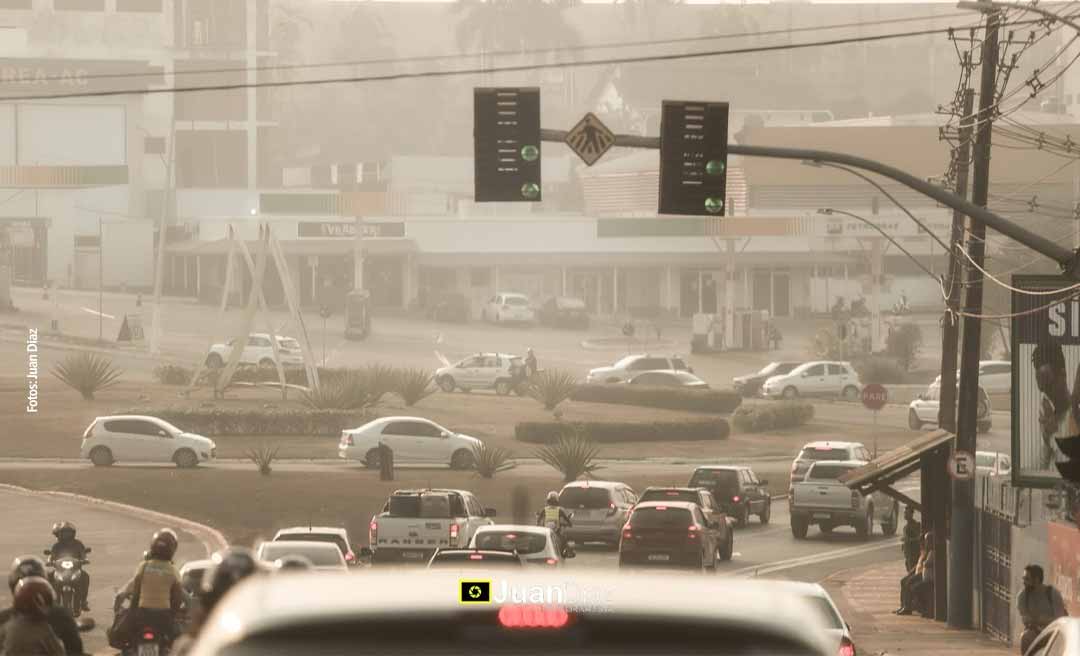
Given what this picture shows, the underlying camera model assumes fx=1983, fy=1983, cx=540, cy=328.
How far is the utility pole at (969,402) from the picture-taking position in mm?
29750

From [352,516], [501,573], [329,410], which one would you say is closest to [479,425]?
[329,410]

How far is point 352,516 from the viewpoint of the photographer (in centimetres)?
5000

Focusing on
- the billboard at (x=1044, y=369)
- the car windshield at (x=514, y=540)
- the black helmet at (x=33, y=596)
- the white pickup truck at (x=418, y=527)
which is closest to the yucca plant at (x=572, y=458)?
the white pickup truck at (x=418, y=527)

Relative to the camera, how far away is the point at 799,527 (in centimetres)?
4603

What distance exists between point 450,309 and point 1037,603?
91.9 metres

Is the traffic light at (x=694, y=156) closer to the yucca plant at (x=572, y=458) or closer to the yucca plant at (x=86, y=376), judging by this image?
the yucca plant at (x=572, y=458)

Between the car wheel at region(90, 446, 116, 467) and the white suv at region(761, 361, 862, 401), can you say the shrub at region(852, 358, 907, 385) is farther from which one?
the car wheel at region(90, 446, 116, 467)

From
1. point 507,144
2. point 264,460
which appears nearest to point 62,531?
point 507,144

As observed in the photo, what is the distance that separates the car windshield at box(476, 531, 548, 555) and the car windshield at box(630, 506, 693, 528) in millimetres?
5607

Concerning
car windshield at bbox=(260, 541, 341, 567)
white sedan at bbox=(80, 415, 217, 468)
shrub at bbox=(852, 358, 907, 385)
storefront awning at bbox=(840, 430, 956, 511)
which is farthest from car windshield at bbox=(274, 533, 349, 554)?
shrub at bbox=(852, 358, 907, 385)

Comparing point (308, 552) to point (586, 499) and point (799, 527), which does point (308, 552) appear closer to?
point (586, 499)

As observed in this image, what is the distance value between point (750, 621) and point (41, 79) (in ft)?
424

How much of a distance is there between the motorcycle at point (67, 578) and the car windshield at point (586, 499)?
Result: 1695cm

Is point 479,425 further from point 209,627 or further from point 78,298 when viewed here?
point 209,627
